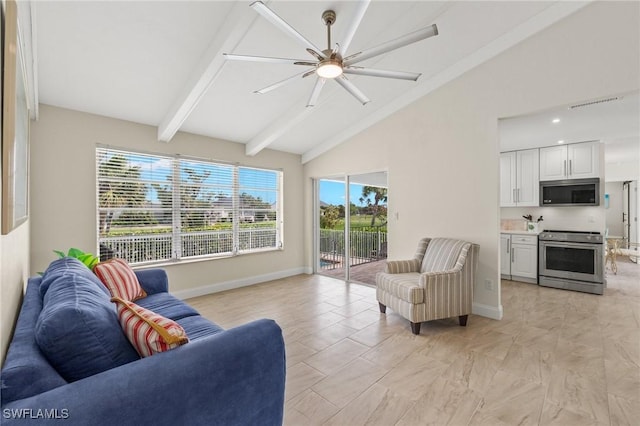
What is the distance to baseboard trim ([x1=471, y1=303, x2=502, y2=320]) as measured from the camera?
3.32 m

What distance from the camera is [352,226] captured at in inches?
210

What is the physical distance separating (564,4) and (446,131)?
5.09 ft

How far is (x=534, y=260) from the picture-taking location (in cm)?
483

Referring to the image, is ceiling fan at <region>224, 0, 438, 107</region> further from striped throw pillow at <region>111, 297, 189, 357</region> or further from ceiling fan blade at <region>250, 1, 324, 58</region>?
striped throw pillow at <region>111, 297, 189, 357</region>

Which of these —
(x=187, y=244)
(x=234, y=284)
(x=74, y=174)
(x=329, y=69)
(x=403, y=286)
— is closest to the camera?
(x=329, y=69)

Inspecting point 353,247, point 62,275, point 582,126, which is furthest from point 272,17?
point 582,126

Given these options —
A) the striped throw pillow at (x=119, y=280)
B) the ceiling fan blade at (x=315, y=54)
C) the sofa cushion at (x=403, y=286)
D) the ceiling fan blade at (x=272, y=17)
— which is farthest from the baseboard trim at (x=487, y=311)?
the striped throw pillow at (x=119, y=280)

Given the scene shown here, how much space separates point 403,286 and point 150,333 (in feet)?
8.18

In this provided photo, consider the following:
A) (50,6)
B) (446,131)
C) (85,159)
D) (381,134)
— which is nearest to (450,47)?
(446,131)

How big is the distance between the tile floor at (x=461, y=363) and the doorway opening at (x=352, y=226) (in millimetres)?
1386

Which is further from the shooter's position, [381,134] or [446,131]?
[381,134]

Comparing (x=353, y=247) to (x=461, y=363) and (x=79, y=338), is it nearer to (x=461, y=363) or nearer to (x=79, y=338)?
(x=461, y=363)

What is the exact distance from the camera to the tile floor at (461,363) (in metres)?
1.81

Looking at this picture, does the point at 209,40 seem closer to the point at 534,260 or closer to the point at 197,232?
the point at 197,232
